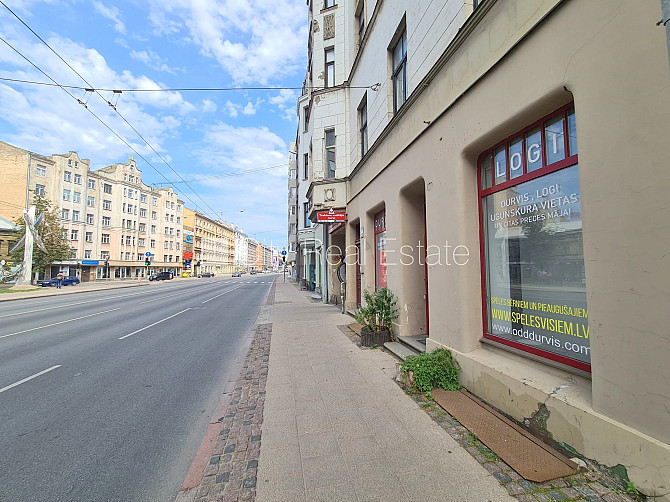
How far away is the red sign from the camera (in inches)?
475

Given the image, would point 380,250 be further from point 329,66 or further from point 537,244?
point 329,66

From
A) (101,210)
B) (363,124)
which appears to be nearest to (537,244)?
(363,124)

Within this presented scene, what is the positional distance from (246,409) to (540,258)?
393 cm

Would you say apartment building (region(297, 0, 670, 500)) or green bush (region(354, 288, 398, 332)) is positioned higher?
apartment building (region(297, 0, 670, 500))

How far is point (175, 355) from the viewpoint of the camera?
22.8 feet

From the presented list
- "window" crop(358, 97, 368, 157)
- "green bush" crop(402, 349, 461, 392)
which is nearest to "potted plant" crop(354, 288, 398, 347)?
"green bush" crop(402, 349, 461, 392)

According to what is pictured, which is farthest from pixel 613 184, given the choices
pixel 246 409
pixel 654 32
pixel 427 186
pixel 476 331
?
pixel 246 409

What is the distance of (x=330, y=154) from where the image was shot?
43.4 ft

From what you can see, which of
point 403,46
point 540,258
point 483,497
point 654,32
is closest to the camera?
point 654,32

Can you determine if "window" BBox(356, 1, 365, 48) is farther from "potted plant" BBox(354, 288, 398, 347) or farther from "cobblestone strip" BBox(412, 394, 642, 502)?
"cobblestone strip" BBox(412, 394, 642, 502)

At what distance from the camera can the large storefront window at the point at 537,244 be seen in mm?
3100

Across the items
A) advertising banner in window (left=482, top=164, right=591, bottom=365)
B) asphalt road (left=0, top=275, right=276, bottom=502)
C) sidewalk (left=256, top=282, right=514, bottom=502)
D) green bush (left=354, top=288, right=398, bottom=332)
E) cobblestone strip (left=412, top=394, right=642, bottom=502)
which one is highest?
advertising banner in window (left=482, top=164, right=591, bottom=365)

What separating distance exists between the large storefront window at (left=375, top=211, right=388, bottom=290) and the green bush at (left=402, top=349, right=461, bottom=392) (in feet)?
12.0

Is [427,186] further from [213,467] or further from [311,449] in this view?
[213,467]
